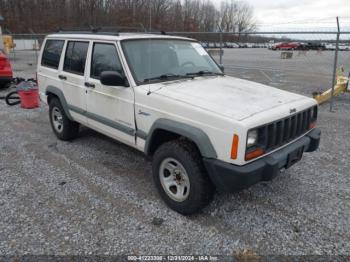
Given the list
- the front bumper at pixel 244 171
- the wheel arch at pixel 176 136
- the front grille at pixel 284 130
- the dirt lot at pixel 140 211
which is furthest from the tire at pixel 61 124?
the front grille at pixel 284 130

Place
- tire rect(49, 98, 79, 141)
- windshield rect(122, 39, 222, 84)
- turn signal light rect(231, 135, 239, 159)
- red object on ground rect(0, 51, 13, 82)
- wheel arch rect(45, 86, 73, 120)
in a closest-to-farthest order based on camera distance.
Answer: turn signal light rect(231, 135, 239, 159)
windshield rect(122, 39, 222, 84)
wheel arch rect(45, 86, 73, 120)
tire rect(49, 98, 79, 141)
red object on ground rect(0, 51, 13, 82)

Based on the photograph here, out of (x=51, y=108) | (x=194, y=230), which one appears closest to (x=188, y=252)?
(x=194, y=230)

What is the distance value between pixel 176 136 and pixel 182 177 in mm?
464

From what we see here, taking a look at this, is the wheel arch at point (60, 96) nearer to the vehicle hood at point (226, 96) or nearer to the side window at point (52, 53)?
the side window at point (52, 53)

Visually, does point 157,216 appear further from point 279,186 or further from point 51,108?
point 51,108

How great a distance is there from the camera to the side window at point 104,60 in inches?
146

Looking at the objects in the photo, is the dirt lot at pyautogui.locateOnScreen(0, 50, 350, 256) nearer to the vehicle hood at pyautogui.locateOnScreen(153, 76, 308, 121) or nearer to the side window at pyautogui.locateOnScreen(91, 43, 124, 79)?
the vehicle hood at pyautogui.locateOnScreen(153, 76, 308, 121)

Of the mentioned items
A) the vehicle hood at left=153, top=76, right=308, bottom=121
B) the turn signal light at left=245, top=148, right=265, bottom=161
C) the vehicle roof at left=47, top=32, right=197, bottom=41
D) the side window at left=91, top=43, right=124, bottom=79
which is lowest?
the turn signal light at left=245, top=148, right=265, bottom=161

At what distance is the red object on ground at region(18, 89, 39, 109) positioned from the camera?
7699 millimetres

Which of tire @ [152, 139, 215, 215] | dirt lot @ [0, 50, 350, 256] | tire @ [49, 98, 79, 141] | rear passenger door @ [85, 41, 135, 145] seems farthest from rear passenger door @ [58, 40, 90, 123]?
tire @ [152, 139, 215, 215]

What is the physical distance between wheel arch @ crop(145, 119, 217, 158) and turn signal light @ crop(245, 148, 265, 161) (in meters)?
0.29

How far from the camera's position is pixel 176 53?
403cm

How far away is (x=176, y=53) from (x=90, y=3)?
46.7m

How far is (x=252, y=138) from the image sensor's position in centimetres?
267
